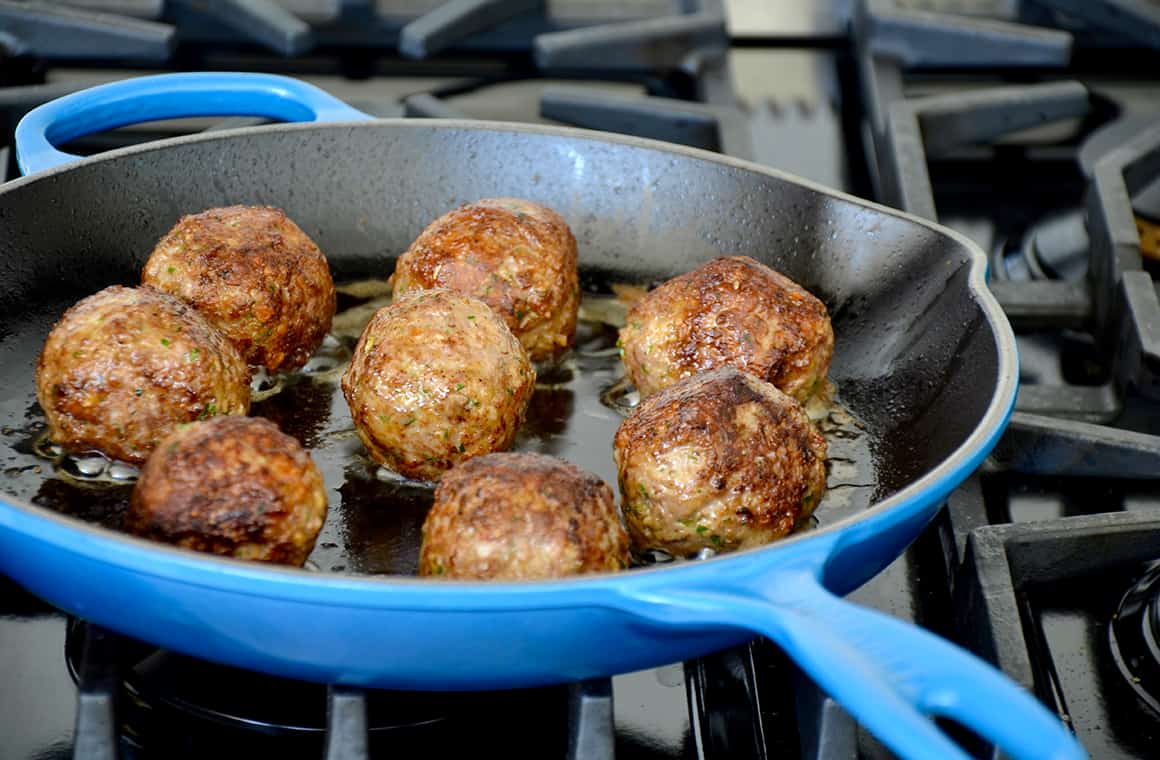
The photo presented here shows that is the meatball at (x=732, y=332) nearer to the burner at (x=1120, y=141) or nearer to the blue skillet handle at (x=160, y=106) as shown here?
the blue skillet handle at (x=160, y=106)

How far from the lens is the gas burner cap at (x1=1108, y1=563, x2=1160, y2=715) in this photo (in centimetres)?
127

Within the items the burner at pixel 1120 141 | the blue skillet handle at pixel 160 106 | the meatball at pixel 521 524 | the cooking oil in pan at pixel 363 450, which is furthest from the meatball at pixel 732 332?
the burner at pixel 1120 141

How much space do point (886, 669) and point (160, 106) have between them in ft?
4.28

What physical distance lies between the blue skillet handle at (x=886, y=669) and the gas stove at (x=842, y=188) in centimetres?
17

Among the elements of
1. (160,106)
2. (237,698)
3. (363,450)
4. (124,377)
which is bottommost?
(237,698)

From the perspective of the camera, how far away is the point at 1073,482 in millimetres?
1564

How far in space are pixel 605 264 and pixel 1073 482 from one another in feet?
2.20

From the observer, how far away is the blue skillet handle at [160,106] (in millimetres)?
1644

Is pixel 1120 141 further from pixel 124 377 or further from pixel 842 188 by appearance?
pixel 124 377

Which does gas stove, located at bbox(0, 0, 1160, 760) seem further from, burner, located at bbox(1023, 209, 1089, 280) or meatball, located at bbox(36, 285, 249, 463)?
meatball, located at bbox(36, 285, 249, 463)

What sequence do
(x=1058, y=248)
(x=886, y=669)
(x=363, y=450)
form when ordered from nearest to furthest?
(x=886, y=669)
(x=363, y=450)
(x=1058, y=248)

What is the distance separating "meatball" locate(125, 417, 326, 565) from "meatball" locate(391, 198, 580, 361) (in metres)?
0.42

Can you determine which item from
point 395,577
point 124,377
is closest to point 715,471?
point 395,577

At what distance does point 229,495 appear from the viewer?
3.74 ft
